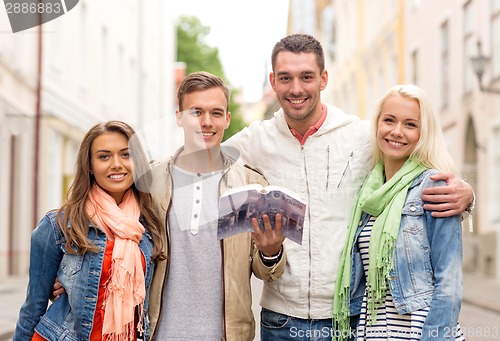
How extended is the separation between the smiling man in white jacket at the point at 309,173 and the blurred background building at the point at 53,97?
10105 mm

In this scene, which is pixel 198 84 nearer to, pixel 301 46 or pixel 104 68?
pixel 301 46

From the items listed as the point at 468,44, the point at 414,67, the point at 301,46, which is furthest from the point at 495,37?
the point at 301,46

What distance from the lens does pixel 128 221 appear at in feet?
10.5

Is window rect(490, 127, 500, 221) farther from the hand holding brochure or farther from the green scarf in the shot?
the hand holding brochure

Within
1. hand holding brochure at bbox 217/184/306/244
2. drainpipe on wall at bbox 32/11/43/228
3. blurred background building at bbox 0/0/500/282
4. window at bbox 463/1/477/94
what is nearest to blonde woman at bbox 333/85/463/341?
hand holding brochure at bbox 217/184/306/244

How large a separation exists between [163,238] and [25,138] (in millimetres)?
12759

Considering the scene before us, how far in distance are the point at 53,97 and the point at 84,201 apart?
1404 centimetres

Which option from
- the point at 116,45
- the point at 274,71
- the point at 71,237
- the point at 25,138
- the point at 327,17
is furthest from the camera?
the point at 327,17

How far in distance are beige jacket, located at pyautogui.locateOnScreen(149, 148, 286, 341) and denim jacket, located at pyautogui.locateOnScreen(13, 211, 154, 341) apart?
0.05 metres

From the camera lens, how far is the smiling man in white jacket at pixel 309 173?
3.42 metres

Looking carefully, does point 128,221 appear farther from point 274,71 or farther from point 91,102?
point 91,102

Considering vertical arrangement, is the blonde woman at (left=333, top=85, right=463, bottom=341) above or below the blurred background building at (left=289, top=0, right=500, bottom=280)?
below

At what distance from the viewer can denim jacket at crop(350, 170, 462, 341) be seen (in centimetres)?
309

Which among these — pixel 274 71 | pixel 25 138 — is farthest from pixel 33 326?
pixel 25 138
